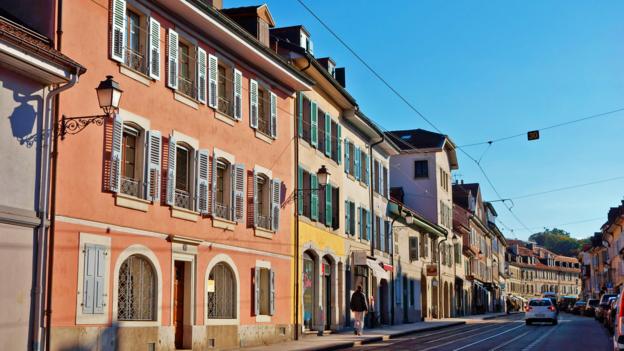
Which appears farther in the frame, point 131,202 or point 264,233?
point 264,233

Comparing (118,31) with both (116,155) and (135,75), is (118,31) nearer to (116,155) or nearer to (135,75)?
(135,75)

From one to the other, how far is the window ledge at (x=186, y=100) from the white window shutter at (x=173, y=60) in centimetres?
23

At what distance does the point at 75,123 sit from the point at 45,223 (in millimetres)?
2230

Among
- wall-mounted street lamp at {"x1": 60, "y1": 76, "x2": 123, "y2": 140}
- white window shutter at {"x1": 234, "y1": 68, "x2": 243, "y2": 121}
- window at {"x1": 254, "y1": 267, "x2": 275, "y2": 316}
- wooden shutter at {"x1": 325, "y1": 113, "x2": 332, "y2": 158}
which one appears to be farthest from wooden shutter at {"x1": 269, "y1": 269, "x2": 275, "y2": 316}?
wall-mounted street lamp at {"x1": 60, "y1": 76, "x2": 123, "y2": 140}

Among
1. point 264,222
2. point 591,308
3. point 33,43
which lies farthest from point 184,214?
point 591,308

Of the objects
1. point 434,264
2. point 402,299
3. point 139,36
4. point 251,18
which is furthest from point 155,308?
point 434,264

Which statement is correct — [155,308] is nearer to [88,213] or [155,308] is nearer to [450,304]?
[88,213]

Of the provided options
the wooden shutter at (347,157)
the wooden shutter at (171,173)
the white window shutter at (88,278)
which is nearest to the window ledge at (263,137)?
the wooden shutter at (171,173)

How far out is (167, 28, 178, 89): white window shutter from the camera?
20312mm

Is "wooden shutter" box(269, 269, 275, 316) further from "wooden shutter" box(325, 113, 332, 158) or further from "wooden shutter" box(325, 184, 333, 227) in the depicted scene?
"wooden shutter" box(325, 113, 332, 158)

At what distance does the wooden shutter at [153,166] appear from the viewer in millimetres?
18906

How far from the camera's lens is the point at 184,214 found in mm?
20672

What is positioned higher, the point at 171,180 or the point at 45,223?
the point at 171,180

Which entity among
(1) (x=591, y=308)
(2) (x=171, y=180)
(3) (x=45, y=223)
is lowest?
(1) (x=591, y=308)
